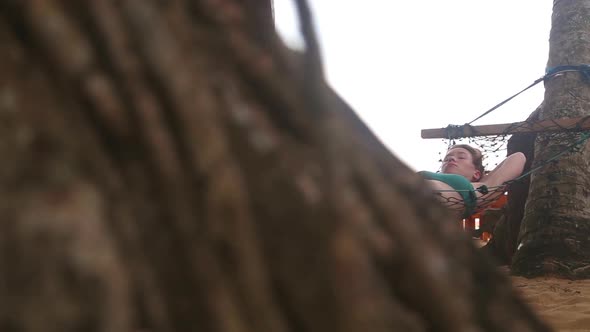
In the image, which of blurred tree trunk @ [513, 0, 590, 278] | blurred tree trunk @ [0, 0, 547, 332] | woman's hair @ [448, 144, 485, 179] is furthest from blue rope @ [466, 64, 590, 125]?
blurred tree trunk @ [0, 0, 547, 332]

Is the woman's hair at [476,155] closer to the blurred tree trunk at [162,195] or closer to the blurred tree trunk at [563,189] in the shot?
the blurred tree trunk at [563,189]

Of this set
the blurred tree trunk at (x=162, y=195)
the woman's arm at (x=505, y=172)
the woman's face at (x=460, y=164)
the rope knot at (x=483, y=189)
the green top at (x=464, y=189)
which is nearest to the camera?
the blurred tree trunk at (x=162, y=195)

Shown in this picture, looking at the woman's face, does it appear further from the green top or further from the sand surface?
the sand surface

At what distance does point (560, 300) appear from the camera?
10.0 feet

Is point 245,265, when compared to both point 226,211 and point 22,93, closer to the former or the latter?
point 226,211

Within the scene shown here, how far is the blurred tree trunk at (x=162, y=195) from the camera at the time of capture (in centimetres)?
44

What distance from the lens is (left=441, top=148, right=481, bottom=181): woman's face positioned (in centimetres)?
418

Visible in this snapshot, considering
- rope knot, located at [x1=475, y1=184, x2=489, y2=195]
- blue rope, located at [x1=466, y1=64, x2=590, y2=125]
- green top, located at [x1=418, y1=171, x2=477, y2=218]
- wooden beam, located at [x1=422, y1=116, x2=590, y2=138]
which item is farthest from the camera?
blue rope, located at [x1=466, y1=64, x2=590, y2=125]

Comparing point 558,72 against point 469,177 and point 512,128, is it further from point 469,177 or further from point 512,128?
A: point 469,177

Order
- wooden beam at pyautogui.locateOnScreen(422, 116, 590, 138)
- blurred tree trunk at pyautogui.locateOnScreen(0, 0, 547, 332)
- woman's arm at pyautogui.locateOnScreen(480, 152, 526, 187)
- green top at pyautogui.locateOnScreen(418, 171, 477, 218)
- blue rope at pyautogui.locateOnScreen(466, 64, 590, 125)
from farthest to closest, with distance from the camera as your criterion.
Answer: blue rope at pyautogui.locateOnScreen(466, 64, 590, 125) < woman's arm at pyautogui.locateOnScreen(480, 152, 526, 187) < wooden beam at pyautogui.locateOnScreen(422, 116, 590, 138) < green top at pyautogui.locateOnScreen(418, 171, 477, 218) < blurred tree trunk at pyautogui.locateOnScreen(0, 0, 547, 332)

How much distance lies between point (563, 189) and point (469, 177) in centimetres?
78

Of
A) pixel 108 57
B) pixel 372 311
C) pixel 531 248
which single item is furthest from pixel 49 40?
pixel 531 248

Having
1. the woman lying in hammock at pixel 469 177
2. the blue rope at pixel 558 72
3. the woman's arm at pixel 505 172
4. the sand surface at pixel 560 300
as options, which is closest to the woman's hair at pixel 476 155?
the woman lying in hammock at pixel 469 177

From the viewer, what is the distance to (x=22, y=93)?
17.7 inches
